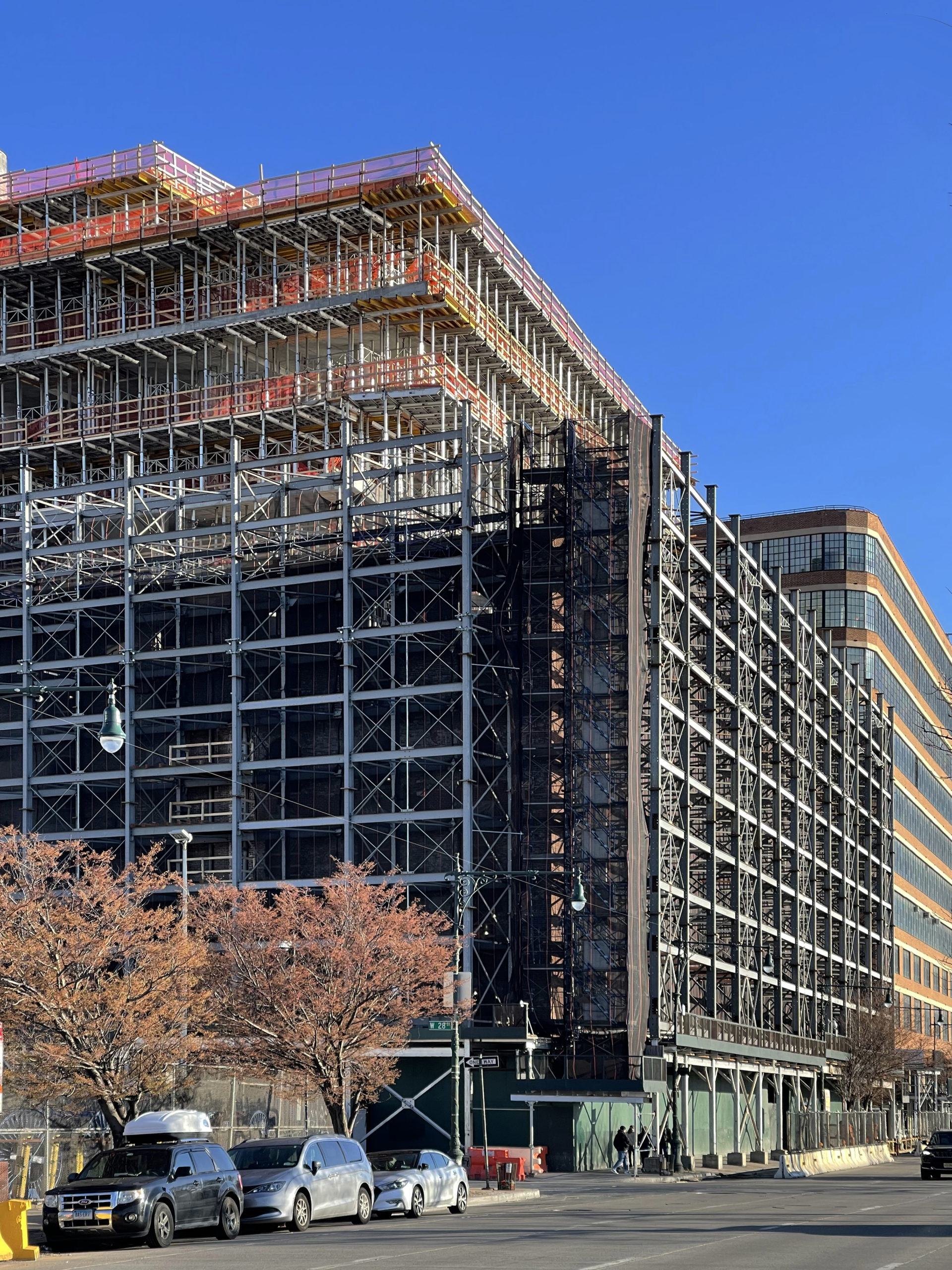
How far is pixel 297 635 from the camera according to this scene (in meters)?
71.9

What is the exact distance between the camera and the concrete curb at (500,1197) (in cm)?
4191

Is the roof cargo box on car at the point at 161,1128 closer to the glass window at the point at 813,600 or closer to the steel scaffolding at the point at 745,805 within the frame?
the steel scaffolding at the point at 745,805

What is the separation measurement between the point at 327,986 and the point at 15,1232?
22818 mm

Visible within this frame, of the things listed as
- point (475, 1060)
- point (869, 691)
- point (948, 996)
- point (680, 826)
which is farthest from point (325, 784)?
point (948, 996)

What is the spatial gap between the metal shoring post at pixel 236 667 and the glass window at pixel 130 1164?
4007 cm

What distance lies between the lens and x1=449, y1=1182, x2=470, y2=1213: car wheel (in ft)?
125

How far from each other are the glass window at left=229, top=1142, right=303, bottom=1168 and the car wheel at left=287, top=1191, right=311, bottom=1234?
0.59 metres

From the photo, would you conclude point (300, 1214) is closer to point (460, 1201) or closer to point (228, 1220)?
point (228, 1220)

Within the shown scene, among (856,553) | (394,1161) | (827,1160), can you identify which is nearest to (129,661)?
(827,1160)

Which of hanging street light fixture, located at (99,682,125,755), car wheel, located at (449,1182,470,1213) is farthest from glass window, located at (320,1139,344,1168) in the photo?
hanging street light fixture, located at (99,682,125,755)

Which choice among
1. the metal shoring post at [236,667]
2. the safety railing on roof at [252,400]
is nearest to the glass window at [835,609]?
the safety railing on roof at [252,400]

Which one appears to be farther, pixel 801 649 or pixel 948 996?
pixel 948 996

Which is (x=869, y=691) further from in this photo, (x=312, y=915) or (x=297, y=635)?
(x=312, y=915)

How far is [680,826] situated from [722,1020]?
8657mm
